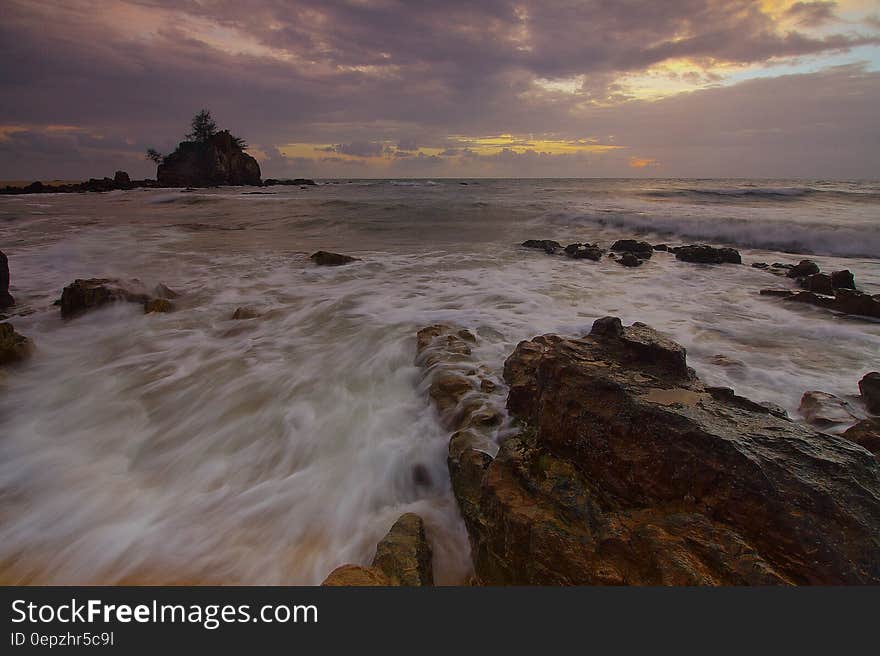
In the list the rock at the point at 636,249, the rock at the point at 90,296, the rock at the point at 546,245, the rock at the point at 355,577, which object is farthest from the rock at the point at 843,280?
the rock at the point at 90,296

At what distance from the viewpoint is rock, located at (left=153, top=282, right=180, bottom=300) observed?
6.70m

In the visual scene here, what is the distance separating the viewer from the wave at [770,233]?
12.0 meters

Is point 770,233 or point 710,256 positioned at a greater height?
point 770,233

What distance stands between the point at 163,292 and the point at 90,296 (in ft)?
3.21

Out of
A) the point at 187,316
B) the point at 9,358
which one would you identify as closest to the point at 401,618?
the point at 9,358

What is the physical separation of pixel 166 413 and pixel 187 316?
266cm

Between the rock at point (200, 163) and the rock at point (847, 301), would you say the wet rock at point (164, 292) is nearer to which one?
the rock at point (847, 301)

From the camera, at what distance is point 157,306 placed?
6.17 m

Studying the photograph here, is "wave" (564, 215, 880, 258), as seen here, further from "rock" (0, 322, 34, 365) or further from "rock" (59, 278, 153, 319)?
"rock" (0, 322, 34, 365)

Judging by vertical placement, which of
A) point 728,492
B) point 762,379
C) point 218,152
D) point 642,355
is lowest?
point 762,379

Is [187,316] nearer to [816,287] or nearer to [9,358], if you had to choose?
[9,358]

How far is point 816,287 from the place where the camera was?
710 centimetres

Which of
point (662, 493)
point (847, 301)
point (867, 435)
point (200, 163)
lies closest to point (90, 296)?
point (662, 493)

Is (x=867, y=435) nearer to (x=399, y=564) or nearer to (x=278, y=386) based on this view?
(x=399, y=564)
